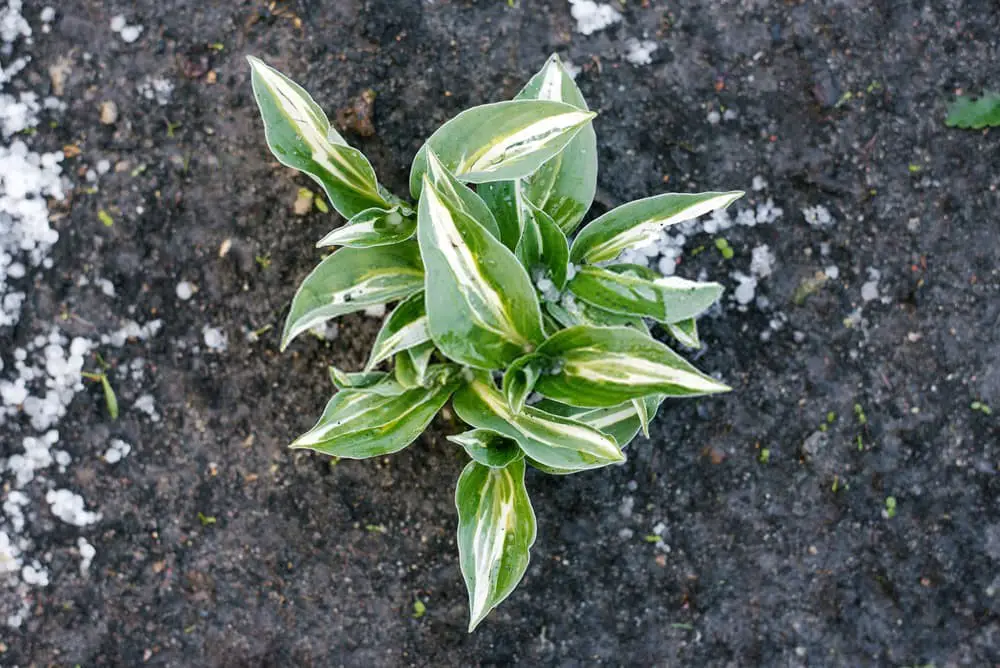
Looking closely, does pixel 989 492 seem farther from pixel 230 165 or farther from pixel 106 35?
pixel 106 35

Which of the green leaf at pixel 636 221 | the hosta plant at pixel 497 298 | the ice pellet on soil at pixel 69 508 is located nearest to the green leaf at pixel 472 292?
the hosta plant at pixel 497 298

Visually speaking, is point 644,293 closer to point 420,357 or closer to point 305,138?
point 420,357

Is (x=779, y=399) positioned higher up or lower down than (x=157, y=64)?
lower down

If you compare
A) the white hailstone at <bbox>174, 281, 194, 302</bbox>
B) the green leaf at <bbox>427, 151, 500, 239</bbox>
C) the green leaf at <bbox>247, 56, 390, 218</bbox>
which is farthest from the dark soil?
the green leaf at <bbox>427, 151, 500, 239</bbox>

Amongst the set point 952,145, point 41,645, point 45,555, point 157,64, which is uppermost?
point 157,64

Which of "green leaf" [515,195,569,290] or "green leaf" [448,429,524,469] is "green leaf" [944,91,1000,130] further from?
"green leaf" [448,429,524,469]

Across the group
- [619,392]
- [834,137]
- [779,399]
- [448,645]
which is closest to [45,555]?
[448,645]

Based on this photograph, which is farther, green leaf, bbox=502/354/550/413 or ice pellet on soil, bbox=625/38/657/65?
ice pellet on soil, bbox=625/38/657/65
